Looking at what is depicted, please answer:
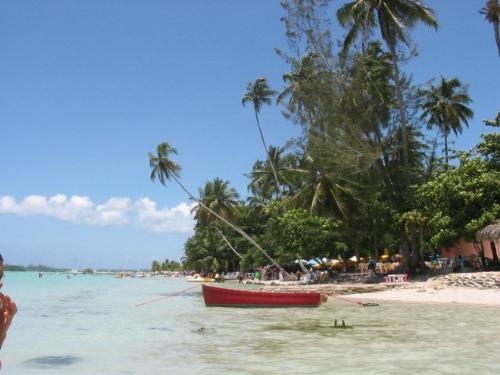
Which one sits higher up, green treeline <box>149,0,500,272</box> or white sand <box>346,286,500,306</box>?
green treeline <box>149,0,500,272</box>

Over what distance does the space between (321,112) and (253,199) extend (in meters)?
26.5

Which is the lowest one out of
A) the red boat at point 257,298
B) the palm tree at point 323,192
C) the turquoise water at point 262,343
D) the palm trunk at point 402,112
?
the turquoise water at point 262,343

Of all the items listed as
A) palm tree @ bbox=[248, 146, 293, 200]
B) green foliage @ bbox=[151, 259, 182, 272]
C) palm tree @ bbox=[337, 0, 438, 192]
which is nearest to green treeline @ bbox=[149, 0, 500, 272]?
palm tree @ bbox=[337, 0, 438, 192]

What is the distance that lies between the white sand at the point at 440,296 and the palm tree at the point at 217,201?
31.2m

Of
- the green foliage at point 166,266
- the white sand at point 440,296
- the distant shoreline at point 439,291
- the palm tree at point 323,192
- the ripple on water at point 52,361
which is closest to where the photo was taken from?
the ripple on water at point 52,361

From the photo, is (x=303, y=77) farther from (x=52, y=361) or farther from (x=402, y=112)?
(x=52, y=361)

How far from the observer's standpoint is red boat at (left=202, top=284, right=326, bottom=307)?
18219 mm

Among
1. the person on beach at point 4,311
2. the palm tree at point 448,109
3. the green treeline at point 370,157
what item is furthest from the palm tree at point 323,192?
the person on beach at point 4,311

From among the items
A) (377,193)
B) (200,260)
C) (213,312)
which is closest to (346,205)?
(377,193)

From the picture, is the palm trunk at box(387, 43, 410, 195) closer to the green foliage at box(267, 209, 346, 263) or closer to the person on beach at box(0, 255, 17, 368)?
the green foliage at box(267, 209, 346, 263)

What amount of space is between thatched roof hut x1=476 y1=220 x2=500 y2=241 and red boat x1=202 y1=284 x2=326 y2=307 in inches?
285

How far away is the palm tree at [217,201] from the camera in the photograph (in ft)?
175

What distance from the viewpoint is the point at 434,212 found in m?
24.7

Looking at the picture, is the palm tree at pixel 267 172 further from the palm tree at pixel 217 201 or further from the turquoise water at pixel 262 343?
the turquoise water at pixel 262 343
